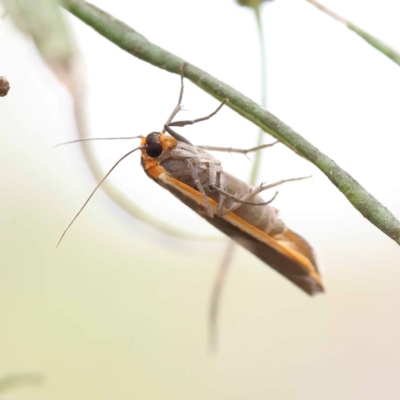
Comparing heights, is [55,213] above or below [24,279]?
above

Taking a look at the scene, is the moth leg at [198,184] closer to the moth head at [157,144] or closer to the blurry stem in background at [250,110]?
the moth head at [157,144]

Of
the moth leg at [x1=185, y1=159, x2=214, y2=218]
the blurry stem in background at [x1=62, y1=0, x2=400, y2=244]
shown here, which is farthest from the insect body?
the blurry stem in background at [x1=62, y1=0, x2=400, y2=244]

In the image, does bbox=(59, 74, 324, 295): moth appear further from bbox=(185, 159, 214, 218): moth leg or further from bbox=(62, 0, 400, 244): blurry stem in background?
bbox=(62, 0, 400, 244): blurry stem in background

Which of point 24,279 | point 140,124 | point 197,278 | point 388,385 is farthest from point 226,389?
point 140,124

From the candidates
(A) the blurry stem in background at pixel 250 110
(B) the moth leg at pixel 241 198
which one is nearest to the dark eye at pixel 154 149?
(B) the moth leg at pixel 241 198

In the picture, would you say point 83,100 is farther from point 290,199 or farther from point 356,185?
point 290,199

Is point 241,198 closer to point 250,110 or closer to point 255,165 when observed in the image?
point 255,165

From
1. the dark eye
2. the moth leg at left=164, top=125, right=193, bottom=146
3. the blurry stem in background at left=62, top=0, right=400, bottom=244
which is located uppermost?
the moth leg at left=164, top=125, right=193, bottom=146

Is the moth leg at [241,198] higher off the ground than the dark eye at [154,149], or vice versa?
the dark eye at [154,149]
